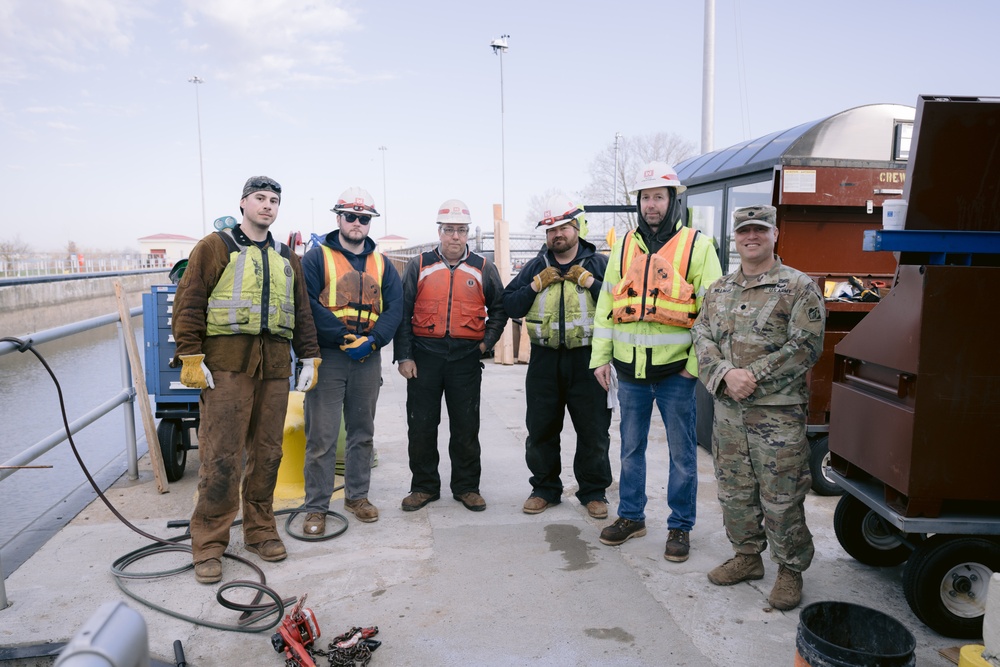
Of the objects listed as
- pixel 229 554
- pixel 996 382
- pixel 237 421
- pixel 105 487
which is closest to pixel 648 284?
pixel 996 382

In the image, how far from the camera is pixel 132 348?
5.41m

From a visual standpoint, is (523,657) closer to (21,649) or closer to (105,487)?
(21,649)

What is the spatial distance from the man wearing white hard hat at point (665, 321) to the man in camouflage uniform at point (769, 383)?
0.39 m

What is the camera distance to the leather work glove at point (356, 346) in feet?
15.1

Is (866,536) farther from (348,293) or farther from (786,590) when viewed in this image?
(348,293)

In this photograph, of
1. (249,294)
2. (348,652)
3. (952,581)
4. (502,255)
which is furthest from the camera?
(502,255)

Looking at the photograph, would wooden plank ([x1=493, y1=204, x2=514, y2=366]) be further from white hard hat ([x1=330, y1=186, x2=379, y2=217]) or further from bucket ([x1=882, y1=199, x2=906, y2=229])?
bucket ([x1=882, y1=199, x2=906, y2=229])

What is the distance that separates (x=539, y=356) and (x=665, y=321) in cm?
109

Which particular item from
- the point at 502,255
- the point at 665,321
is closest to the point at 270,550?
the point at 665,321

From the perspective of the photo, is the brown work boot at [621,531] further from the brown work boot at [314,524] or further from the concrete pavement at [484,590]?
the brown work boot at [314,524]

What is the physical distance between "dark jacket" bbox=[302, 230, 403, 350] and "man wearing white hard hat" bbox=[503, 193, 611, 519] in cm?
79

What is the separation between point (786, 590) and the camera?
3.58 m

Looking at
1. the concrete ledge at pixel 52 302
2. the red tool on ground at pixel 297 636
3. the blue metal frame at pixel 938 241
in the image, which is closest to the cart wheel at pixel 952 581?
the blue metal frame at pixel 938 241

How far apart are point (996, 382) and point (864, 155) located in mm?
2864
